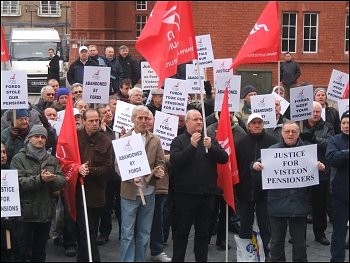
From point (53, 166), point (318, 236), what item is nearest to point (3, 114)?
point (53, 166)

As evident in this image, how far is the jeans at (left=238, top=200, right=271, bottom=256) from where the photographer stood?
27.5 feet

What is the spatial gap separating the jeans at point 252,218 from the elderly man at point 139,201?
120cm

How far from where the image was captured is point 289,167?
7.72 meters

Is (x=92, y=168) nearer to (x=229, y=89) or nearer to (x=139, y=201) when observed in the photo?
(x=139, y=201)

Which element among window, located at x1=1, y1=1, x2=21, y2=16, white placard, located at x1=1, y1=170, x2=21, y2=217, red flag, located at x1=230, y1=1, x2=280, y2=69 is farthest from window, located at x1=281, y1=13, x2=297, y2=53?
window, located at x1=1, y1=1, x2=21, y2=16

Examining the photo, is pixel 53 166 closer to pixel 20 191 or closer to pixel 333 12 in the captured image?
pixel 20 191

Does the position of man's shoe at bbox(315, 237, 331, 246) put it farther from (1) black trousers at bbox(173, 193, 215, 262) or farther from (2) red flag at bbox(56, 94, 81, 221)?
(2) red flag at bbox(56, 94, 81, 221)

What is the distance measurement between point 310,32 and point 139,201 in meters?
18.5

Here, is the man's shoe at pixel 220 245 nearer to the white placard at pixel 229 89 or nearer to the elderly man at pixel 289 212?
the elderly man at pixel 289 212

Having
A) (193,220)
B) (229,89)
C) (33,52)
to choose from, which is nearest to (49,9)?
(33,52)

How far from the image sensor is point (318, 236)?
940 cm

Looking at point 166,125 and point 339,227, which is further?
point 166,125

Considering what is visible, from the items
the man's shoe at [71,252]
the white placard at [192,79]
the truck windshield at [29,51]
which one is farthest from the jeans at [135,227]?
the truck windshield at [29,51]

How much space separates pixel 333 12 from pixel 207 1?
14.8ft
